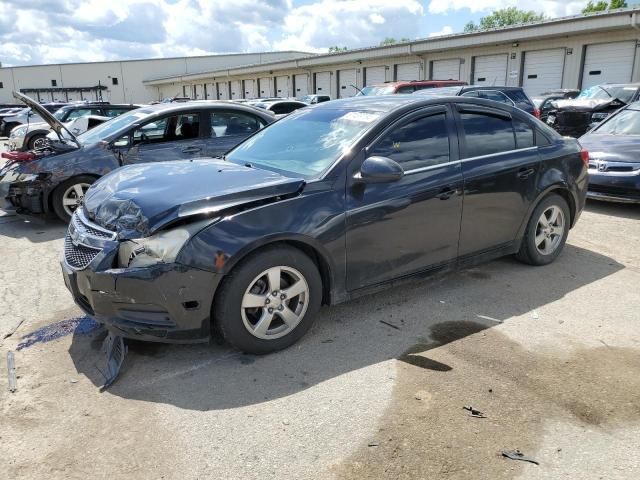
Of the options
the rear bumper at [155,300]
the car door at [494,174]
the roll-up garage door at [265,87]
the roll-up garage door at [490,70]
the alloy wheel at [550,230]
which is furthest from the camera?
the roll-up garage door at [265,87]

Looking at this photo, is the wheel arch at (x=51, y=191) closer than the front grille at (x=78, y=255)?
No

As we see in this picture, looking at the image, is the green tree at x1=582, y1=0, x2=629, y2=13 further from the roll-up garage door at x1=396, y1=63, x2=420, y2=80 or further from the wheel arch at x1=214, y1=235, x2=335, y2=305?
the wheel arch at x1=214, y1=235, x2=335, y2=305

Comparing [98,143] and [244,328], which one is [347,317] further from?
[98,143]

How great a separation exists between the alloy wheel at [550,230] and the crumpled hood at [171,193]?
2794 mm

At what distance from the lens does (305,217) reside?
3480 mm

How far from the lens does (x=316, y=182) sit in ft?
11.9

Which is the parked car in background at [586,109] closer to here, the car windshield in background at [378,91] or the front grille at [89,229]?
the car windshield in background at [378,91]

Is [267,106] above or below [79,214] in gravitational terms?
above

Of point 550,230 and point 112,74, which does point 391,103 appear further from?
point 112,74

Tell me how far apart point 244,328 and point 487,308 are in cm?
206

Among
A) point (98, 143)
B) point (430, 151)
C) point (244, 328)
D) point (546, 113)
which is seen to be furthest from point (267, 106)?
point (244, 328)

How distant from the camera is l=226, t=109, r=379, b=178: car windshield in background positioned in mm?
3895

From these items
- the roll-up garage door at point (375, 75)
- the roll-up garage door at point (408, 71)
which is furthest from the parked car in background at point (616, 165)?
the roll-up garage door at point (375, 75)

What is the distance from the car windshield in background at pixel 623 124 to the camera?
27.5ft
